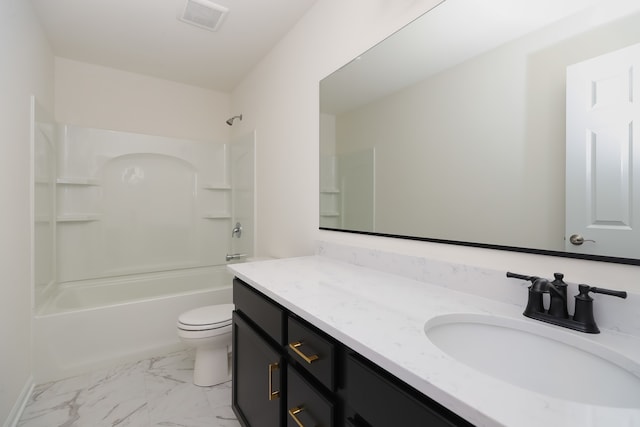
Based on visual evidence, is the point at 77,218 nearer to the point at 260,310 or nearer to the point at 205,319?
the point at 205,319

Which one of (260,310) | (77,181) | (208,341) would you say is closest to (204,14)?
(77,181)

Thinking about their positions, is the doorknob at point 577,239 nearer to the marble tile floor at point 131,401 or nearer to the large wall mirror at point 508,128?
the large wall mirror at point 508,128

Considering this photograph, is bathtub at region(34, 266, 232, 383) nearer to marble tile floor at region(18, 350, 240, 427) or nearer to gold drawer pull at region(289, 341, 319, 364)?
marble tile floor at region(18, 350, 240, 427)

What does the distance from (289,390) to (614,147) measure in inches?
45.2

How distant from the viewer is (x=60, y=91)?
102 inches

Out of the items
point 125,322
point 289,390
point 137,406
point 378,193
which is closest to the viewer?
point 289,390

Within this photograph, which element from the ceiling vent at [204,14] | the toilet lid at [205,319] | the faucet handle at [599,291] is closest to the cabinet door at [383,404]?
the faucet handle at [599,291]

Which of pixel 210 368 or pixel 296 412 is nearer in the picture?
pixel 296 412

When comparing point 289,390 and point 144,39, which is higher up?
point 144,39

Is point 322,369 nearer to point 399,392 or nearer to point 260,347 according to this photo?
point 399,392

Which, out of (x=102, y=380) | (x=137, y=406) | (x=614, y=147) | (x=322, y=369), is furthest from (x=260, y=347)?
(x=102, y=380)

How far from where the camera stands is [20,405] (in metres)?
1.62

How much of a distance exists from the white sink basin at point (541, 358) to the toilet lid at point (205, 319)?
4.86 ft

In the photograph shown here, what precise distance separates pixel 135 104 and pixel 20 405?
2540 millimetres
